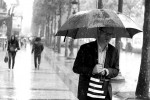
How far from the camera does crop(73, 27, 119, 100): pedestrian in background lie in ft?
14.1

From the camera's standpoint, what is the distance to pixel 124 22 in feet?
15.8

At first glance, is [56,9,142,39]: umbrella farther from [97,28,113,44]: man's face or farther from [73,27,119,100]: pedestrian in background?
[73,27,119,100]: pedestrian in background

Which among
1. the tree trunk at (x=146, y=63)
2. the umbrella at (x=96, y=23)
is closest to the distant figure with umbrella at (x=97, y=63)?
the umbrella at (x=96, y=23)

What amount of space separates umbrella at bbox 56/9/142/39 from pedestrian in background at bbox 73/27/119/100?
184mm

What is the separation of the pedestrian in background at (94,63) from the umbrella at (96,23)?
0.18m

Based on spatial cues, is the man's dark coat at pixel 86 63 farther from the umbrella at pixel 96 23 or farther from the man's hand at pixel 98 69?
the umbrella at pixel 96 23

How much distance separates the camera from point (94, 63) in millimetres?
4336

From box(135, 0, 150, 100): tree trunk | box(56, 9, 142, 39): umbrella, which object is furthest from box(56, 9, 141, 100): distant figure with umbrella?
box(135, 0, 150, 100): tree trunk

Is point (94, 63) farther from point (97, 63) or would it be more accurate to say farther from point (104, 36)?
point (104, 36)

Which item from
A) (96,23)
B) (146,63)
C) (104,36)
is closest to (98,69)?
(104,36)

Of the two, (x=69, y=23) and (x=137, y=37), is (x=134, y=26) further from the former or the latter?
(x=137, y=37)

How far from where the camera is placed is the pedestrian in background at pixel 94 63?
4293 millimetres

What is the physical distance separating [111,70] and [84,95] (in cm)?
44

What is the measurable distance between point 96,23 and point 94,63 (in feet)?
1.73
